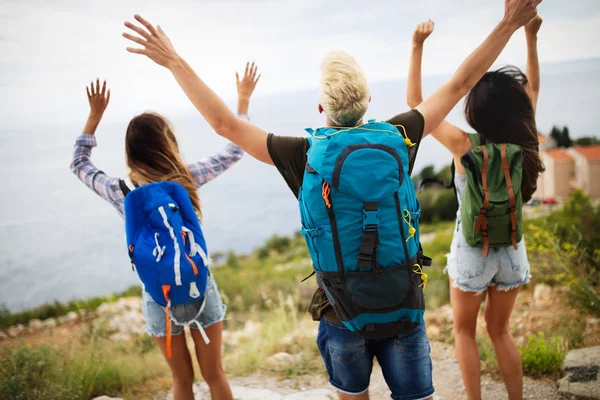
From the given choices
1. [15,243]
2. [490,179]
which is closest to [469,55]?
[490,179]

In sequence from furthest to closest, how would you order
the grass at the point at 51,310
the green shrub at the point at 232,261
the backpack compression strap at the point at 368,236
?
the green shrub at the point at 232,261 < the grass at the point at 51,310 < the backpack compression strap at the point at 368,236

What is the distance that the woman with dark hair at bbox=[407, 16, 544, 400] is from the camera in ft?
8.52

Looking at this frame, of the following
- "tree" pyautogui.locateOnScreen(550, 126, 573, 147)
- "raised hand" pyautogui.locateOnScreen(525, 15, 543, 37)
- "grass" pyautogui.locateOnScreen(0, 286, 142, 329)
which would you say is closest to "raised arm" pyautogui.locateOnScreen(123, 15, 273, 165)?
"raised hand" pyautogui.locateOnScreen(525, 15, 543, 37)

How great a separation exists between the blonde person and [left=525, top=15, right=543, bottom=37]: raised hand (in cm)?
95

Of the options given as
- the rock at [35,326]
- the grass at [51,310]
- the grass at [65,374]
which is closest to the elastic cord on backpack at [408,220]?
the grass at [65,374]

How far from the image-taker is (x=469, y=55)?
1979mm

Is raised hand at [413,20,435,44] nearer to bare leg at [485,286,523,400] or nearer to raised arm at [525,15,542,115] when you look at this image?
raised arm at [525,15,542,115]

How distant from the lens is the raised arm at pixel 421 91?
2.46 metres

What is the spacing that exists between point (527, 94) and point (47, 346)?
439cm

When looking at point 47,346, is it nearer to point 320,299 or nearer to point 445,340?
point 320,299

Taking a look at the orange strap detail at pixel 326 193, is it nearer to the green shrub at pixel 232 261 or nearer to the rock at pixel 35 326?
the rock at pixel 35 326

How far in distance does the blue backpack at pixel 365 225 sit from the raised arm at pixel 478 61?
1.02 feet

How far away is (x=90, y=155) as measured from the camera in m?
2.77

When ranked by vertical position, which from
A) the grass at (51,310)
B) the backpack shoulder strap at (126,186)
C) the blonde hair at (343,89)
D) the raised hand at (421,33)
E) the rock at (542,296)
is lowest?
the grass at (51,310)
